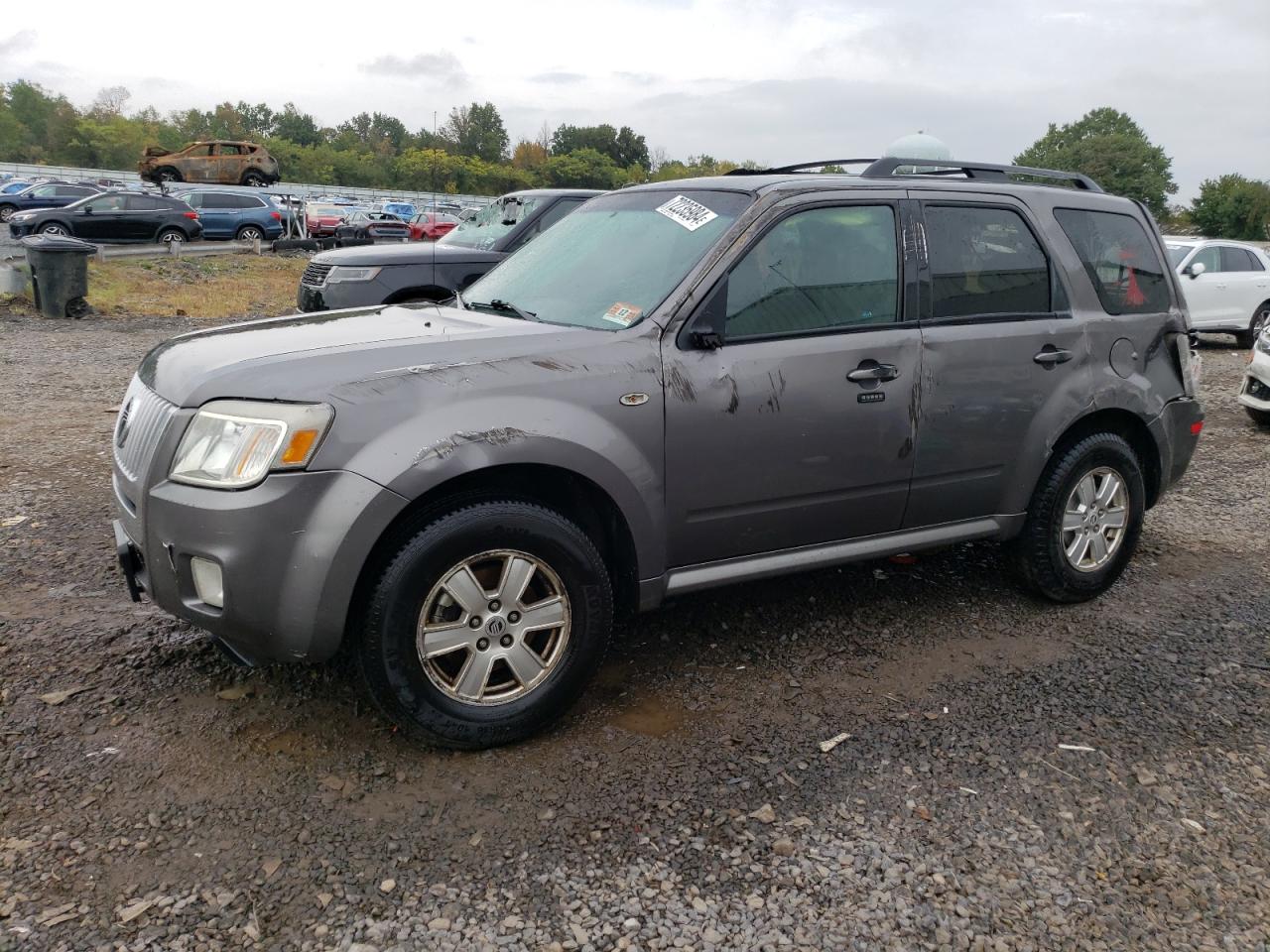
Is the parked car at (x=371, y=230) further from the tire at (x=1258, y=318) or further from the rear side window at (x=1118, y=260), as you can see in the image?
the rear side window at (x=1118, y=260)

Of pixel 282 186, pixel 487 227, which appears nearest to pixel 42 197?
pixel 282 186

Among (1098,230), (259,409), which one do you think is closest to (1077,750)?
(1098,230)

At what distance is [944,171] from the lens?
4742 mm

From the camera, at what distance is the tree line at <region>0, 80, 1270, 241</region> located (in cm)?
8594

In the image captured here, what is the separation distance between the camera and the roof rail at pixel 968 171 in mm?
4402

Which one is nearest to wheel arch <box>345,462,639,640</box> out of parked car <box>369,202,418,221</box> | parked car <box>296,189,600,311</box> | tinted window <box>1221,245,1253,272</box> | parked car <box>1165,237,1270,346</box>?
parked car <box>296,189,600,311</box>

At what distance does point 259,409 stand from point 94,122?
328ft

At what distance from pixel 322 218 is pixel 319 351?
3479 centimetres

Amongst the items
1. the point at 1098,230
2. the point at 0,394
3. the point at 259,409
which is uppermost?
the point at 1098,230

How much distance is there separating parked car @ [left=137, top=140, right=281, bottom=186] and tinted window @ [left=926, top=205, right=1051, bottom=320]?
4032cm

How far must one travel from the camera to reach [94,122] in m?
87.5

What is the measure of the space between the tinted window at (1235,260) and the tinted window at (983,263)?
12621 mm

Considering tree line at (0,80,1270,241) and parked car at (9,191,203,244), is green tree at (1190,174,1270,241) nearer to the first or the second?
tree line at (0,80,1270,241)

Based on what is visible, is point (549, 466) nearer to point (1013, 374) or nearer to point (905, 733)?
point (905, 733)
